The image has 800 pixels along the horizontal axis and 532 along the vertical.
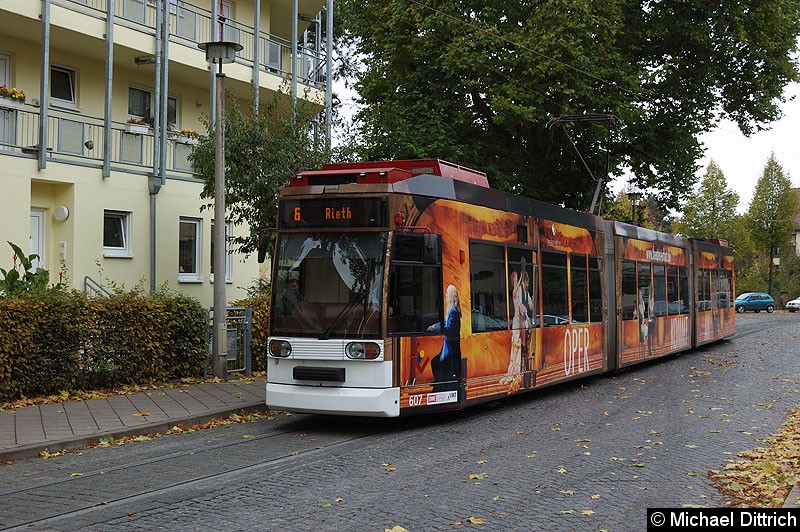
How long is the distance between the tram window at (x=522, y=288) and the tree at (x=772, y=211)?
188 ft

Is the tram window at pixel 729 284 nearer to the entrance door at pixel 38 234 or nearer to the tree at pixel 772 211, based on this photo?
the entrance door at pixel 38 234

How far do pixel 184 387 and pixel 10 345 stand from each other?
3124 millimetres

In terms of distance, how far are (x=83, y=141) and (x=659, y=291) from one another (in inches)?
565

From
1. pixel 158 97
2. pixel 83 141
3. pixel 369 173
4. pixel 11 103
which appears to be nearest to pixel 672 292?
pixel 369 173

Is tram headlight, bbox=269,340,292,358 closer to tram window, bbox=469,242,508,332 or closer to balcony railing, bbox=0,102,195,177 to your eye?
tram window, bbox=469,242,508,332

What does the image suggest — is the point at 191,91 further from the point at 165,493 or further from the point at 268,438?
the point at 165,493

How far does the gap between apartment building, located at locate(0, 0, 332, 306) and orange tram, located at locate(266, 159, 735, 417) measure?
7.70 meters

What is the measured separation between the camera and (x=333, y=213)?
11.1 m

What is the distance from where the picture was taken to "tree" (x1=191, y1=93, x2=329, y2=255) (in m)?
18.0

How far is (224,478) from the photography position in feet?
27.0

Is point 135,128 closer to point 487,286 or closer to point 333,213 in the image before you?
point 333,213

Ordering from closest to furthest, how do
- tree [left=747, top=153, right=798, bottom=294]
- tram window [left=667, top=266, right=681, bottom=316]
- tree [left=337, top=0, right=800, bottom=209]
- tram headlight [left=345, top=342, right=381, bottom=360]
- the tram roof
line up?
tram headlight [left=345, top=342, right=381, bottom=360]
the tram roof
tram window [left=667, top=266, right=681, bottom=316]
tree [left=337, top=0, right=800, bottom=209]
tree [left=747, top=153, right=798, bottom=294]

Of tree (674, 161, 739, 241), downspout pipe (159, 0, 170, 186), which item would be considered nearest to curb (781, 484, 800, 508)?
downspout pipe (159, 0, 170, 186)

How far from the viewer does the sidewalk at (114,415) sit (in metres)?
10.1
